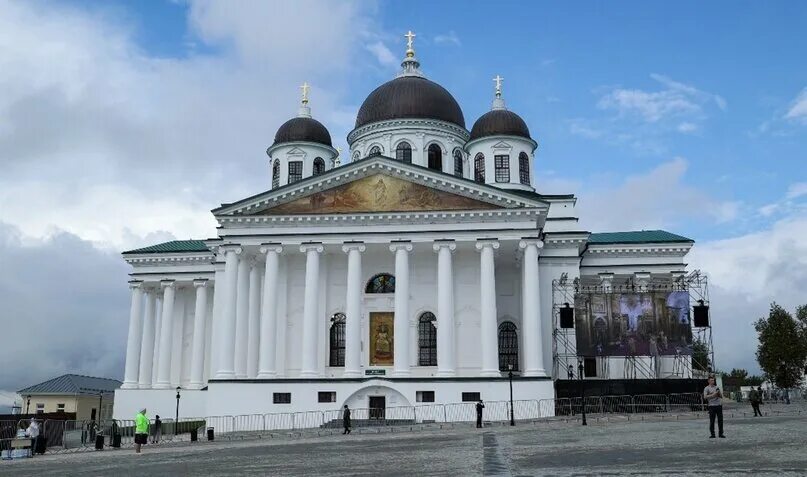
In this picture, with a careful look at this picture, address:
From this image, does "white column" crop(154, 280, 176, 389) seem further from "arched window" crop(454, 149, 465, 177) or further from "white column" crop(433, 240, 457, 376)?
"white column" crop(433, 240, 457, 376)

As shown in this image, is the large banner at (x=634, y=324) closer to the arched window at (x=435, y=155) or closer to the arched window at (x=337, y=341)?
the arched window at (x=337, y=341)

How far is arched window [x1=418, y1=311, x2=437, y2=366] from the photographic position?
4200cm

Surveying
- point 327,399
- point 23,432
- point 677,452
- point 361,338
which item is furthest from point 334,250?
point 677,452

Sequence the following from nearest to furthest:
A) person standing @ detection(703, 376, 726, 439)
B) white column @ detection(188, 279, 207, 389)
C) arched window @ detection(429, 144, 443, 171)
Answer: person standing @ detection(703, 376, 726, 439) → white column @ detection(188, 279, 207, 389) → arched window @ detection(429, 144, 443, 171)

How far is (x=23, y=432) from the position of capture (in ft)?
97.6

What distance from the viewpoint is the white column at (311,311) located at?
130ft

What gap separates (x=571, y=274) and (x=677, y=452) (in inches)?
1120

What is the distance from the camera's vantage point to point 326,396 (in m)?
38.6

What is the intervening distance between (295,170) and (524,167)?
14797 mm

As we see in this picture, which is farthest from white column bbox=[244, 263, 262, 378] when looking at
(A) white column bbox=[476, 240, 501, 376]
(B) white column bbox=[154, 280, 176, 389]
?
(A) white column bbox=[476, 240, 501, 376]

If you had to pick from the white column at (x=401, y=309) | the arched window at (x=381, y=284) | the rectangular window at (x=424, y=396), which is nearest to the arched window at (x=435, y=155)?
the arched window at (x=381, y=284)

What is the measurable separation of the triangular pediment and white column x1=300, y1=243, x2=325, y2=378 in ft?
6.56

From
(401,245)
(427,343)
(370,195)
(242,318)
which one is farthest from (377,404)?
(370,195)

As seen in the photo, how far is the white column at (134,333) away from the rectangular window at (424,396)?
2292 cm
